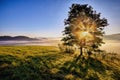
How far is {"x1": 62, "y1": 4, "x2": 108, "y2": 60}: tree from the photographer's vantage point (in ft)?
153

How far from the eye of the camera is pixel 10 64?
28891 millimetres

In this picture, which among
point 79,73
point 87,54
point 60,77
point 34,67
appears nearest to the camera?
point 60,77

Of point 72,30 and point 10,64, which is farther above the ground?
point 72,30

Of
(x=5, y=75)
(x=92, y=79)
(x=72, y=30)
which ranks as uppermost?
(x=72, y=30)

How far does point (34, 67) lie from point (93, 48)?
77.9 feet

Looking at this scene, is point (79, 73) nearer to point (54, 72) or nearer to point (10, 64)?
point (54, 72)

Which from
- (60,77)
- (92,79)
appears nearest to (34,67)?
(60,77)

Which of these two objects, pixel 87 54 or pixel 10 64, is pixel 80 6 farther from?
pixel 10 64

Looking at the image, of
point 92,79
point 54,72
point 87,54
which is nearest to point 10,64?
point 54,72

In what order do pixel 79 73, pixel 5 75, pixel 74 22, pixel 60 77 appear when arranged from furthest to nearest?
pixel 74 22
pixel 79 73
pixel 60 77
pixel 5 75

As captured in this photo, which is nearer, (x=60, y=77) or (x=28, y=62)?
(x=60, y=77)

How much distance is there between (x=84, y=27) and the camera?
4678cm

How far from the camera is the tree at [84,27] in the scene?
46.8m

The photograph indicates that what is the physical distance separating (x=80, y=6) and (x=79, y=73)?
22529 mm
